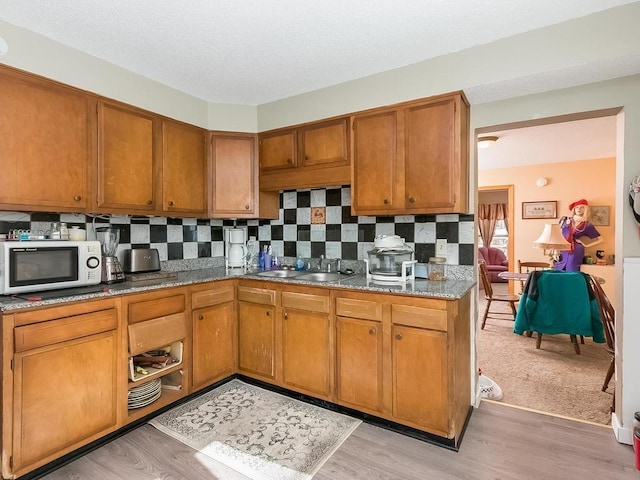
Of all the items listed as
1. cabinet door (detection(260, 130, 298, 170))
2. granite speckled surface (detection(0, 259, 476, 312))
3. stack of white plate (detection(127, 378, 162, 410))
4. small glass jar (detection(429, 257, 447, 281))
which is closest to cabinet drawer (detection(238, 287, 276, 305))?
granite speckled surface (detection(0, 259, 476, 312))

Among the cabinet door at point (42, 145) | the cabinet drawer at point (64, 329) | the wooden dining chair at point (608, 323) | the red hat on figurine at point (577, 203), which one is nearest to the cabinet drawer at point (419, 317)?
the wooden dining chair at point (608, 323)

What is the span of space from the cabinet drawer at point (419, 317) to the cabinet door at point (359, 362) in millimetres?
155

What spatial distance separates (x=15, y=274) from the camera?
184 cm

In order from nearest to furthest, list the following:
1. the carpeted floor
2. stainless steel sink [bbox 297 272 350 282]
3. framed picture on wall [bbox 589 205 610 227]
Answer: the carpeted floor < stainless steel sink [bbox 297 272 350 282] < framed picture on wall [bbox 589 205 610 227]

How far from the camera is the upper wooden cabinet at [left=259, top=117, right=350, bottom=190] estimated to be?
270cm

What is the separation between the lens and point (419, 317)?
2025 mm

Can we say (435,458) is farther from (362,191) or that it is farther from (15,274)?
(15,274)

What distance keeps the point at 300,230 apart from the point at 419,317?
1575 millimetres

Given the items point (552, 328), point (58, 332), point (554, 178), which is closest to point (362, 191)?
point (58, 332)

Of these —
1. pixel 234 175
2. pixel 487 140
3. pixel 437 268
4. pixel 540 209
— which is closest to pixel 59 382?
pixel 234 175

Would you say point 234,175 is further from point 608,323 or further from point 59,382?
point 608,323

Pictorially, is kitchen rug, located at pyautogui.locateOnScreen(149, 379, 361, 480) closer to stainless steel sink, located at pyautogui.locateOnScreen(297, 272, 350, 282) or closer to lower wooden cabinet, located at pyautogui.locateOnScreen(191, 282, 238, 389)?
lower wooden cabinet, located at pyautogui.locateOnScreen(191, 282, 238, 389)

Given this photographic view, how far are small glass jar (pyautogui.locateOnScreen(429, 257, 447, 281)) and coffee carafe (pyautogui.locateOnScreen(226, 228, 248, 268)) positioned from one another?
1776mm

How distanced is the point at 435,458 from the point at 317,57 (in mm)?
2616
